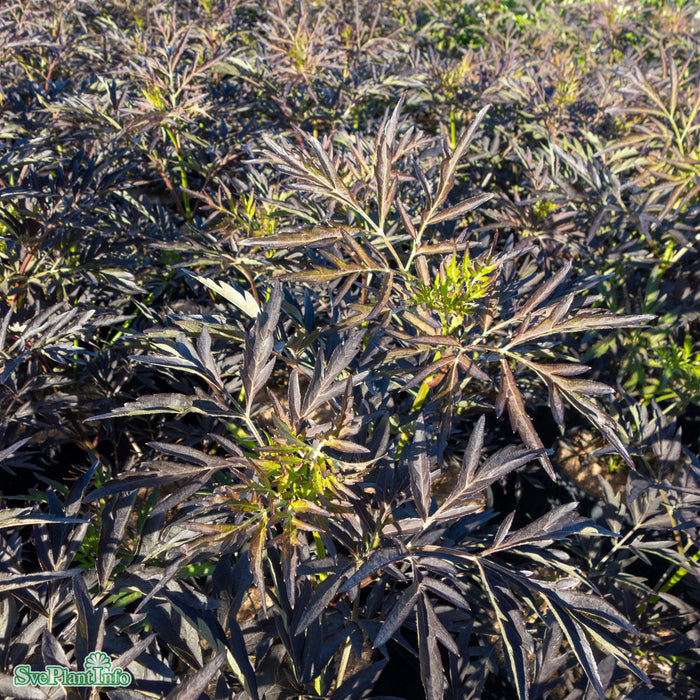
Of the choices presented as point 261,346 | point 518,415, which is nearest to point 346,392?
point 261,346

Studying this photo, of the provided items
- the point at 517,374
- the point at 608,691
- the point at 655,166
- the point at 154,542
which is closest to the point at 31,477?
the point at 154,542

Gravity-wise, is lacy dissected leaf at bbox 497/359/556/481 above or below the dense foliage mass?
above

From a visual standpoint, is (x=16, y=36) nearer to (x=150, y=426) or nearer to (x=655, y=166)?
(x=150, y=426)

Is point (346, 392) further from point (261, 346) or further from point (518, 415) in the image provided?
point (518, 415)

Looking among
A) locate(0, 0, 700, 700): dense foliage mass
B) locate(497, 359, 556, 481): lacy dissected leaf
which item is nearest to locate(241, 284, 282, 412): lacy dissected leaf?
locate(0, 0, 700, 700): dense foliage mass

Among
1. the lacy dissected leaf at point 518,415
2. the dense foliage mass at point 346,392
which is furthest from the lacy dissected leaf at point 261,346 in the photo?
the lacy dissected leaf at point 518,415

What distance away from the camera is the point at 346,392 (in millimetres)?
814

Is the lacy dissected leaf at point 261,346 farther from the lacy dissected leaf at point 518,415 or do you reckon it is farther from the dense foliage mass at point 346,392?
the lacy dissected leaf at point 518,415

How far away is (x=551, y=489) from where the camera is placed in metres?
1.82

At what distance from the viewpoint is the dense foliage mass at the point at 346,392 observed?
897mm

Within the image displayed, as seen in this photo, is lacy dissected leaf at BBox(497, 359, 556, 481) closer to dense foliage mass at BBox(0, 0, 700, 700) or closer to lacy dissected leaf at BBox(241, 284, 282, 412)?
dense foliage mass at BBox(0, 0, 700, 700)

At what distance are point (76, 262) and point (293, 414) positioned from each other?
1125 millimetres

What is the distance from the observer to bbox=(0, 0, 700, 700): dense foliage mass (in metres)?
0.90

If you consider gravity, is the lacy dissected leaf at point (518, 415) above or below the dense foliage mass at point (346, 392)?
above
